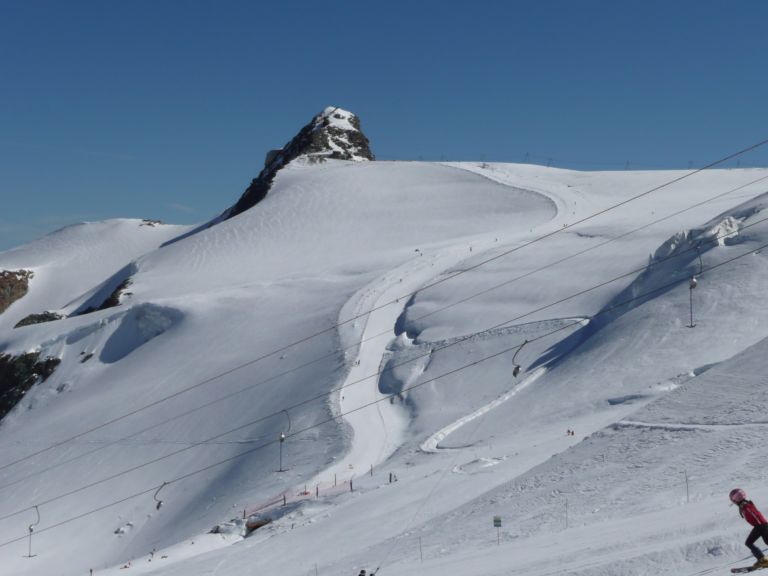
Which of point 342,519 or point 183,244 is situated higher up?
point 183,244

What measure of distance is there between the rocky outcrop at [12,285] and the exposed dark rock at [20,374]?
Answer: 140ft

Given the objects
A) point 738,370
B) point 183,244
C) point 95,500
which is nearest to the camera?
point 738,370

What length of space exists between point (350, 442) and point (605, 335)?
11.4 metres

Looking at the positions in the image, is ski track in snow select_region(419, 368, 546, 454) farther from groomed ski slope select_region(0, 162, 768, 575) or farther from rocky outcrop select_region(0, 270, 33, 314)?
rocky outcrop select_region(0, 270, 33, 314)

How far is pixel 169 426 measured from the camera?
4884 cm

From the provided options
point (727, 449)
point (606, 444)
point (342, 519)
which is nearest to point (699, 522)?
point (727, 449)

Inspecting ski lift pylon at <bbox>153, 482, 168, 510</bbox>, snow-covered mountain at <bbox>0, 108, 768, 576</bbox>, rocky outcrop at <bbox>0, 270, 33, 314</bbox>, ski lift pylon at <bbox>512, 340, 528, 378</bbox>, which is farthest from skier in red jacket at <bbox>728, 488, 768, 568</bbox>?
rocky outcrop at <bbox>0, 270, 33, 314</bbox>

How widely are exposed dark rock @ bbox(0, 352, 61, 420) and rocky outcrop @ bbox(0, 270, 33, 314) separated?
140ft

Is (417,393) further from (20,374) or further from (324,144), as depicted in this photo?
(324,144)

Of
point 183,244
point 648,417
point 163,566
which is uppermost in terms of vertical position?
point 183,244

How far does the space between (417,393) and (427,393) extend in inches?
23.5

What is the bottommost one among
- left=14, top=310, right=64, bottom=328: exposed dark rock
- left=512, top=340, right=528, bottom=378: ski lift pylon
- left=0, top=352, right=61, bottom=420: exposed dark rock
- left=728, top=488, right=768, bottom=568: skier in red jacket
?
left=728, top=488, right=768, bottom=568: skier in red jacket

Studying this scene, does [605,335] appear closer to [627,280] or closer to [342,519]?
[627,280]

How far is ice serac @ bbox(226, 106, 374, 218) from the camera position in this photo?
10928 centimetres
